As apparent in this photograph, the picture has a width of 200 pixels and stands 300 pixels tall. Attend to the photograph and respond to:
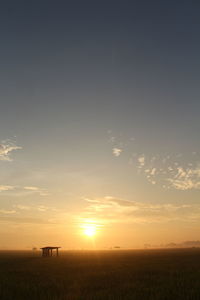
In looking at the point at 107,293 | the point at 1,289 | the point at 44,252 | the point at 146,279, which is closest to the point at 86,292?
the point at 107,293

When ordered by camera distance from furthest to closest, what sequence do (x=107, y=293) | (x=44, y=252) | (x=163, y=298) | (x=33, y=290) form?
(x=44, y=252)
(x=33, y=290)
(x=107, y=293)
(x=163, y=298)

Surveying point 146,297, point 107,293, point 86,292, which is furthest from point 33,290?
point 146,297

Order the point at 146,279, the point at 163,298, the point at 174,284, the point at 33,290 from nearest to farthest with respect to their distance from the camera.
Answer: the point at 163,298
the point at 33,290
the point at 174,284
the point at 146,279

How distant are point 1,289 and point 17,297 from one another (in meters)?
3.70

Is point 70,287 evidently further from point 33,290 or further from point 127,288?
point 127,288

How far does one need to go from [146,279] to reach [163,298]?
927 cm

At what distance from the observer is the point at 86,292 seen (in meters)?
21.2

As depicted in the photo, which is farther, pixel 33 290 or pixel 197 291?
pixel 33 290

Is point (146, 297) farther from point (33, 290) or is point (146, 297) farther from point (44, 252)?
point (44, 252)

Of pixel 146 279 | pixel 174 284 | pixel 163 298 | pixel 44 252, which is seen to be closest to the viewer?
pixel 163 298

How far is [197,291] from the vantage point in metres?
20.9

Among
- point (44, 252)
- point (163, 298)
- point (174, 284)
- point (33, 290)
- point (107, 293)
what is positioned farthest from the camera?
point (44, 252)

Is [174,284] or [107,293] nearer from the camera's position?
[107,293]

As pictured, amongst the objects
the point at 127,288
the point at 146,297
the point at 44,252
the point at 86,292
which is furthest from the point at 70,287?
the point at 44,252
